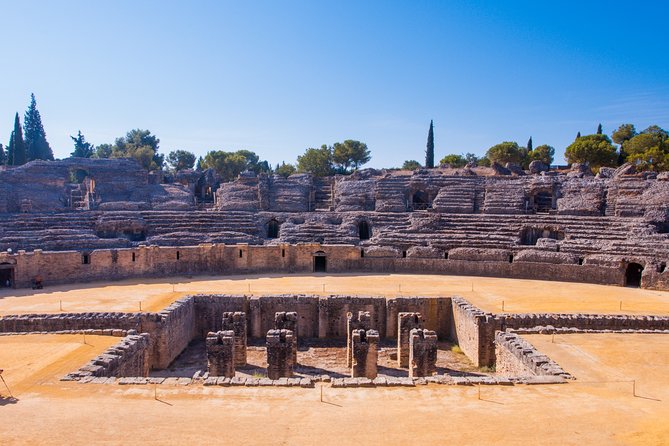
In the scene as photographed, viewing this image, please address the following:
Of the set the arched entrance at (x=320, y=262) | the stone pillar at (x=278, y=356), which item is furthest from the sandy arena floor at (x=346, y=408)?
the arched entrance at (x=320, y=262)

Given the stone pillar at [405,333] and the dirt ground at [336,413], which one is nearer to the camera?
the dirt ground at [336,413]

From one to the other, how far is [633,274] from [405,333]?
1616 centimetres

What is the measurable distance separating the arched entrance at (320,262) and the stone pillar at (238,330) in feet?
38.7

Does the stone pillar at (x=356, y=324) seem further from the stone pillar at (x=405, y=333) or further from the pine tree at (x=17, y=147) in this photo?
the pine tree at (x=17, y=147)

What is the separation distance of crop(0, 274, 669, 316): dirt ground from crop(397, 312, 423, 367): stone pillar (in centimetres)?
343

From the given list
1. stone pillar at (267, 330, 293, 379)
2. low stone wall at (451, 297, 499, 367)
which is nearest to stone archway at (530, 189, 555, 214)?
low stone wall at (451, 297, 499, 367)

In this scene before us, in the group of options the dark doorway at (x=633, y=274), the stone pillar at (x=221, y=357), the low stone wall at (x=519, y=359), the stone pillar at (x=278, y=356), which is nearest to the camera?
the low stone wall at (x=519, y=359)

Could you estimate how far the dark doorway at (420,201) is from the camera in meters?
38.9

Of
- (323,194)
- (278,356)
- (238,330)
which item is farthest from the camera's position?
(323,194)

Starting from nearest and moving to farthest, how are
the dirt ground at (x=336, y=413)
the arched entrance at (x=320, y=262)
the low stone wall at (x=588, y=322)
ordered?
the dirt ground at (x=336, y=413), the low stone wall at (x=588, y=322), the arched entrance at (x=320, y=262)

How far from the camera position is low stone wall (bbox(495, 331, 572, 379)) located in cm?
1364

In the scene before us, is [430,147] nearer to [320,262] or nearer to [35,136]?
[320,262]

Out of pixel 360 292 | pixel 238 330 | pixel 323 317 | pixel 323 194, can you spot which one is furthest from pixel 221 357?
pixel 323 194

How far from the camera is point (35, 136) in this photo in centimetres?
5416
